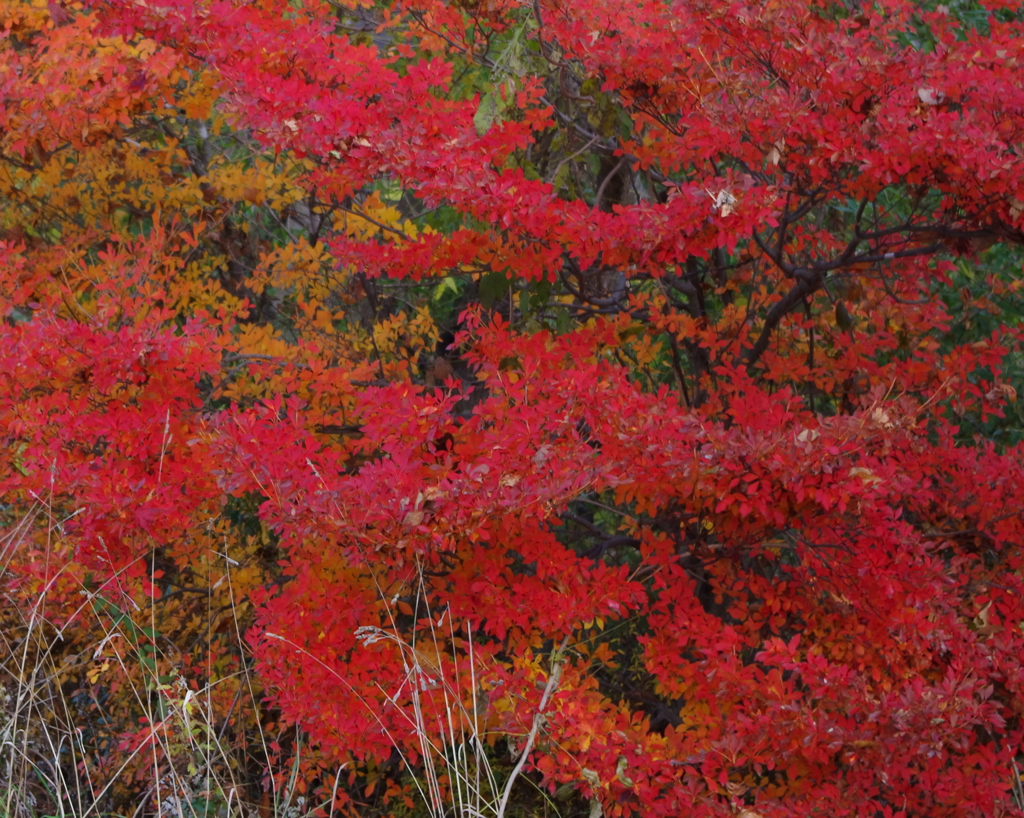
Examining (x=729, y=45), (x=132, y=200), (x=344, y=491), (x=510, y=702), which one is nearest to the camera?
(x=344, y=491)

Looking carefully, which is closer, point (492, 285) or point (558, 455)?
point (558, 455)

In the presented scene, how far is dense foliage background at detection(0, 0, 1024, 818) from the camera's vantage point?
276cm

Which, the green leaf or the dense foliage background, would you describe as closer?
the dense foliage background

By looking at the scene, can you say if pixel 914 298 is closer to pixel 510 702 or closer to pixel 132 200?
pixel 510 702

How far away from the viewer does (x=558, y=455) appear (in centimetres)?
278

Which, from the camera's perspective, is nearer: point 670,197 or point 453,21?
point 670,197

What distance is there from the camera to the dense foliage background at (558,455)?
2762 mm

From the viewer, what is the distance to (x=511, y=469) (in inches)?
108

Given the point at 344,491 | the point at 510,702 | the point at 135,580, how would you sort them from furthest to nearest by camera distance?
the point at 135,580, the point at 510,702, the point at 344,491

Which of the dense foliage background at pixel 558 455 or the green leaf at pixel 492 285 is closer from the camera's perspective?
the dense foliage background at pixel 558 455

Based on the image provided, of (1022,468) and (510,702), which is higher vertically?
(1022,468)

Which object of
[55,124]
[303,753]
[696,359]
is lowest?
[303,753]

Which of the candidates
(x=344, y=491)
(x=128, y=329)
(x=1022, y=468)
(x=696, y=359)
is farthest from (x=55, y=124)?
(x=1022, y=468)

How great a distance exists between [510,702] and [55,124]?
2.65 metres
